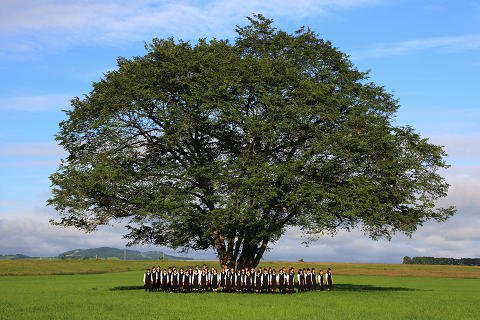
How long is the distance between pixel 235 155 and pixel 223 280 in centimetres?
936

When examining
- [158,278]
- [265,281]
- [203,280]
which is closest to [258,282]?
[265,281]

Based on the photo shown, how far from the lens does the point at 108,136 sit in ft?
151

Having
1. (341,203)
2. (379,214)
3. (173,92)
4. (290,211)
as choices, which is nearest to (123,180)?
(173,92)

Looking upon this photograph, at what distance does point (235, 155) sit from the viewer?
154ft

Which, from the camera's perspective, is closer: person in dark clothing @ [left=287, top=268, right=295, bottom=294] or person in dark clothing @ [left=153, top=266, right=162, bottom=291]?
person in dark clothing @ [left=287, top=268, right=295, bottom=294]

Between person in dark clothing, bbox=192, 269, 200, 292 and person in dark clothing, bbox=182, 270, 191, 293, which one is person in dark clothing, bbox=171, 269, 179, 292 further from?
person in dark clothing, bbox=192, 269, 200, 292

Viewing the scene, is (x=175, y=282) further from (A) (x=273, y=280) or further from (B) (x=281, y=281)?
(B) (x=281, y=281)

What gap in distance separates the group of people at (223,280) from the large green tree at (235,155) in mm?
2260

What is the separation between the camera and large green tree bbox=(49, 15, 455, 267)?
141 feet

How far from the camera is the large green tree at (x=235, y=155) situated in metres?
42.9

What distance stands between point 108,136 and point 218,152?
8.44m

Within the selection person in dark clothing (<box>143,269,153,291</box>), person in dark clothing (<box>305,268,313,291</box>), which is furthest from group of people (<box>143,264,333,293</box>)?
person in dark clothing (<box>305,268,313,291</box>)

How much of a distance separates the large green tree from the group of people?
226 cm

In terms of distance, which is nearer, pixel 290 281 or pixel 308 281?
pixel 290 281
